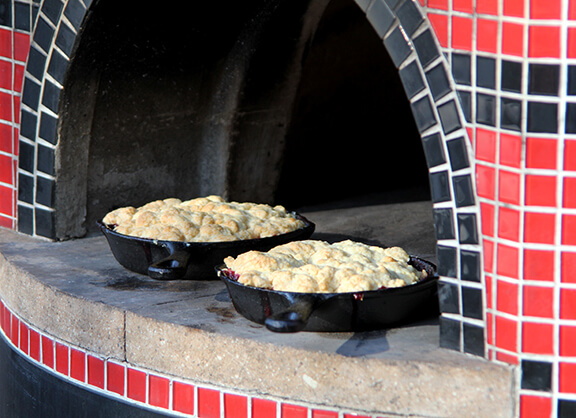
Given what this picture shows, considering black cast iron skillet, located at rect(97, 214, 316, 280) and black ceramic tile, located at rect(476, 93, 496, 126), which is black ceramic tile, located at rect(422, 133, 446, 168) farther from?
black cast iron skillet, located at rect(97, 214, 316, 280)

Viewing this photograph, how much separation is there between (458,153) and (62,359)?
135cm

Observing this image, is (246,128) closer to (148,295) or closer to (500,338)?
(148,295)

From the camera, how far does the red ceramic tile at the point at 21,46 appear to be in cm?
332

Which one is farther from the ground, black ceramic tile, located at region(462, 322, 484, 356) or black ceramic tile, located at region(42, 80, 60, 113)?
black ceramic tile, located at region(42, 80, 60, 113)

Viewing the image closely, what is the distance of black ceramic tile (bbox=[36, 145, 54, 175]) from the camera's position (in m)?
A: 3.30

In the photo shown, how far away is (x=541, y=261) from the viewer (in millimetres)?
2174

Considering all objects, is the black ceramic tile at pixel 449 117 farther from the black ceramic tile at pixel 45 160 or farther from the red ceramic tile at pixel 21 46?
the red ceramic tile at pixel 21 46

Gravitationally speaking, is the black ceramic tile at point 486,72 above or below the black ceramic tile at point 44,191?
above

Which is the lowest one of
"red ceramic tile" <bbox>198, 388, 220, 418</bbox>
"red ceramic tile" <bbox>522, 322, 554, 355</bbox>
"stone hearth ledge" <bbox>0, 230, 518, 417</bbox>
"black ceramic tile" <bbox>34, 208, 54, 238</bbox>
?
"red ceramic tile" <bbox>198, 388, 220, 418</bbox>

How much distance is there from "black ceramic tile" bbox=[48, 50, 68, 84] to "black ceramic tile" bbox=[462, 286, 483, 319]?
162 cm

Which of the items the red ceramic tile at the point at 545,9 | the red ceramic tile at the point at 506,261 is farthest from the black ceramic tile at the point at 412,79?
the red ceramic tile at the point at 506,261

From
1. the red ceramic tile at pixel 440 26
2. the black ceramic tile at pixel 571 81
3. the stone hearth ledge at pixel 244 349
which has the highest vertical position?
the red ceramic tile at pixel 440 26

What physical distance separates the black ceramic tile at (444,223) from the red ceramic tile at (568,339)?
0.34m

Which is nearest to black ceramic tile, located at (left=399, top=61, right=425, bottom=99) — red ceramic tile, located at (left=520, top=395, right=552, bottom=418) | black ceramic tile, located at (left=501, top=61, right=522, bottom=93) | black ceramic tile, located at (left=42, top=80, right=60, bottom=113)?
black ceramic tile, located at (left=501, top=61, right=522, bottom=93)
